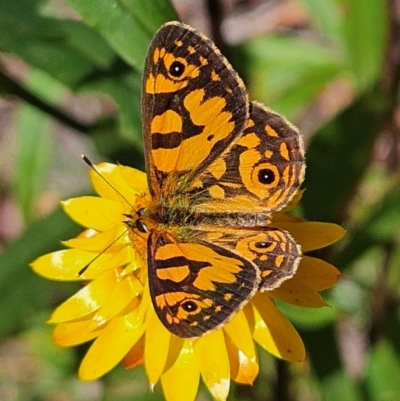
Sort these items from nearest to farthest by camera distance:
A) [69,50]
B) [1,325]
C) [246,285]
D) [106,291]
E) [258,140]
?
[246,285] → [258,140] → [106,291] → [69,50] → [1,325]

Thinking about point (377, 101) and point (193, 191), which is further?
point (377, 101)

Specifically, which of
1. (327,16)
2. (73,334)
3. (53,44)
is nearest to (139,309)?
(73,334)

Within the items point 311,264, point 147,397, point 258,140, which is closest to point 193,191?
point 258,140

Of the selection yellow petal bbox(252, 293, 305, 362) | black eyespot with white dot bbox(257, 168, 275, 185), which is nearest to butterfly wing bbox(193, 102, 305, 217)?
black eyespot with white dot bbox(257, 168, 275, 185)

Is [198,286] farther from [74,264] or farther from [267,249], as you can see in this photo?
[74,264]

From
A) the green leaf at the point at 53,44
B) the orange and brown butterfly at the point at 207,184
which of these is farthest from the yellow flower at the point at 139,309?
the green leaf at the point at 53,44

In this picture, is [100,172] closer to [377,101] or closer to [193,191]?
[193,191]

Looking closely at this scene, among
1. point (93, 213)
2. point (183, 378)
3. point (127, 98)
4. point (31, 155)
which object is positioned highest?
point (127, 98)
